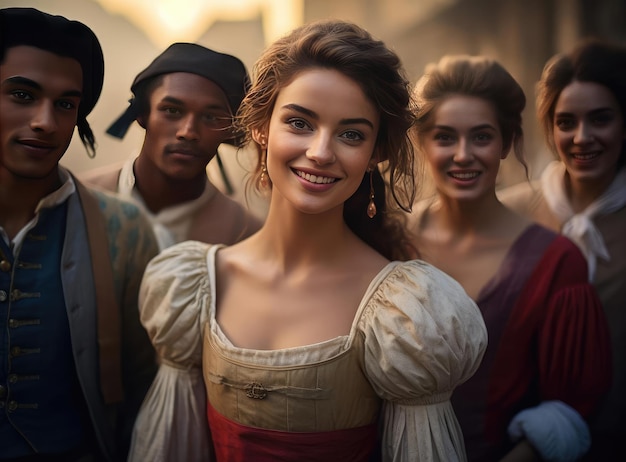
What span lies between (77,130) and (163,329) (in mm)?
585

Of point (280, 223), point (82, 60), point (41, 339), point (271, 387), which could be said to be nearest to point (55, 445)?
point (41, 339)

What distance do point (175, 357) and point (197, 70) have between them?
775mm

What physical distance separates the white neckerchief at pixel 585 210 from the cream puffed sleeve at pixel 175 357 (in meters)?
1.14

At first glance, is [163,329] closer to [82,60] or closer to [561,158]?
[82,60]

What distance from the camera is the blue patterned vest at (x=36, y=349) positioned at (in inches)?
60.1

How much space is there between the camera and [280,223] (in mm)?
1595

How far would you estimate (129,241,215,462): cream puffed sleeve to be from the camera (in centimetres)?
156

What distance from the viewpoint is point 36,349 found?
1545mm

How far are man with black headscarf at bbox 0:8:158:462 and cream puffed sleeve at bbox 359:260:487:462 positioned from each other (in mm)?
736

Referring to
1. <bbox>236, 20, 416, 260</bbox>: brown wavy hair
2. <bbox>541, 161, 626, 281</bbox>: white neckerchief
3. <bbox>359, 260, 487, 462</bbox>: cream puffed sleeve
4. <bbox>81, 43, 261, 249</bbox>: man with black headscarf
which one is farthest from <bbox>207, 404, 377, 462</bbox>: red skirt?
<bbox>541, 161, 626, 281</bbox>: white neckerchief

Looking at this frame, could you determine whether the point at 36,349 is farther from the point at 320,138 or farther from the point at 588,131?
the point at 588,131

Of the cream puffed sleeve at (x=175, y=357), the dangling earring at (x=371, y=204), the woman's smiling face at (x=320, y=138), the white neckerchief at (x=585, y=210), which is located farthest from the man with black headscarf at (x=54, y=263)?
the white neckerchief at (x=585, y=210)

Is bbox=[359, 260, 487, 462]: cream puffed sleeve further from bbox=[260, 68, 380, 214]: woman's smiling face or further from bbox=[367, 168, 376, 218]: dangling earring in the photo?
bbox=[260, 68, 380, 214]: woman's smiling face

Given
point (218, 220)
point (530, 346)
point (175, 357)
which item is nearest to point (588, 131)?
point (530, 346)
